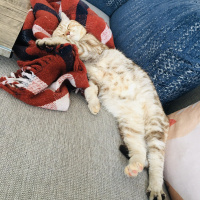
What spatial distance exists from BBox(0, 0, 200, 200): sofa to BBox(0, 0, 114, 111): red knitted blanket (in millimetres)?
49

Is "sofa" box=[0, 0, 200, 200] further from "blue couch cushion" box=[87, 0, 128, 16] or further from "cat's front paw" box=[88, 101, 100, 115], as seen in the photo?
"blue couch cushion" box=[87, 0, 128, 16]

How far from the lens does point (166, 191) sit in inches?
33.7

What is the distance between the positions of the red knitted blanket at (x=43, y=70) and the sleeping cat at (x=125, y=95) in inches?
4.0

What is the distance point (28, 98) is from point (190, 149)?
0.80m

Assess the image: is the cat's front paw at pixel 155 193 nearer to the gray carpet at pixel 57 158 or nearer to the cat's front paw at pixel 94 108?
the gray carpet at pixel 57 158

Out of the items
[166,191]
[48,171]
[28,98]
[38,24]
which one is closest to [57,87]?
[28,98]

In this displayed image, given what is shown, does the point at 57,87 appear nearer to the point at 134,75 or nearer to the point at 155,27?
the point at 134,75

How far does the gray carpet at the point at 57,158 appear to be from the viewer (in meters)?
0.53

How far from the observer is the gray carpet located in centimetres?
53

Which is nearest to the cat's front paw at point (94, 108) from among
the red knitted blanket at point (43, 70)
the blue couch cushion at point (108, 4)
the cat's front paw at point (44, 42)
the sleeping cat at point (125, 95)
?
the sleeping cat at point (125, 95)

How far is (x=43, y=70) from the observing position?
819mm

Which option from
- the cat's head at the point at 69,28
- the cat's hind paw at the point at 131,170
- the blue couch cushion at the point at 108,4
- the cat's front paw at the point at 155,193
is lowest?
the cat's front paw at the point at 155,193

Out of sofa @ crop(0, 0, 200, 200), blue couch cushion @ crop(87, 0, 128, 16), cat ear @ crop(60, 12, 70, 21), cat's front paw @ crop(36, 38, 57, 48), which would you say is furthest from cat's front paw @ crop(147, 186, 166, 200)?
blue couch cushion @ crop(87, 0, 128, 16)

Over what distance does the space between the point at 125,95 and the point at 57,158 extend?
761 millimetres
